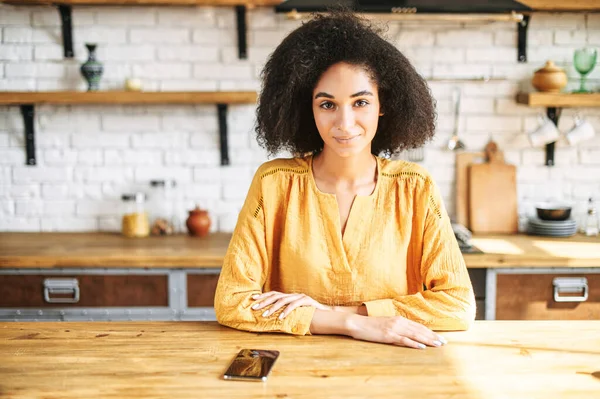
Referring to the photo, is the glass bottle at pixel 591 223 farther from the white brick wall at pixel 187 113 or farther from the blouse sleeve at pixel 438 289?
the blouse sleeve at pixel 438 289

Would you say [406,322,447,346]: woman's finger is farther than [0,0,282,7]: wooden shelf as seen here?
No

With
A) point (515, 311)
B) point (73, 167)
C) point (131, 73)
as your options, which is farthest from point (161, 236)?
point (515, 311)

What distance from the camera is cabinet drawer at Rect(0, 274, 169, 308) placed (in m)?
3.14

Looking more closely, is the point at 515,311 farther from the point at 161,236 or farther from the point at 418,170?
the point at 161,236

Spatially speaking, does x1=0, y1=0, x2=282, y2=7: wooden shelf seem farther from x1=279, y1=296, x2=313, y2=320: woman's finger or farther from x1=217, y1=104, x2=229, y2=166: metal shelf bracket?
x1=279, y1=296, x2=313, y2=320: woman's finger

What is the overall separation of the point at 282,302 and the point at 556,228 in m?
2.17

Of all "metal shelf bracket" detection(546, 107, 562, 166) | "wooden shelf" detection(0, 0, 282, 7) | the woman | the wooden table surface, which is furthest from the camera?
"metal shelf bracket" detection(546, 107, 562, 166)

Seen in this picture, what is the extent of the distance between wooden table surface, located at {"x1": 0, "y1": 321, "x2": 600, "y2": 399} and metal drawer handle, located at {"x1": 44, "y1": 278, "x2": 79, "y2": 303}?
48.9 inches

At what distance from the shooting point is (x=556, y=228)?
3508 mm

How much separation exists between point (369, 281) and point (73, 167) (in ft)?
7.56

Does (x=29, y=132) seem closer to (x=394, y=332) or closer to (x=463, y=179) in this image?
(x=463, y=179)

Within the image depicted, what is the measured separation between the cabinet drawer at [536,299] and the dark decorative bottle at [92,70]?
2272mm

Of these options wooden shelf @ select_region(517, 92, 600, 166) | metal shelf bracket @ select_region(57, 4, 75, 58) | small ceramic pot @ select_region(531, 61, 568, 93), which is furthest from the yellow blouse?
metal shelf bracket @ select_region(57, 4, 75, 58)

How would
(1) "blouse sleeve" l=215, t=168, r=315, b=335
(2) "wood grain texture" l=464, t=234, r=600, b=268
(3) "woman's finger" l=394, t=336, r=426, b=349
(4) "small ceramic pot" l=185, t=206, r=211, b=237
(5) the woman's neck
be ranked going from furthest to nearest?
1. (4) "small ceramic pot" l=185, t=206, r=211, b=237
2. (2) "wood grain texture" l=464, t=234, r=600, b=268
3. (5) the woman's neck
4. (1) "blouse sleeve" l=215, t=168, r=315, b=335
5. (3) "woman's finger" l=394, t=336, r=426, b=349
